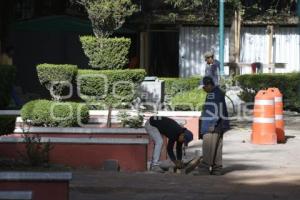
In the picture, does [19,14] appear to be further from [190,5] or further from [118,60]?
[118,60]

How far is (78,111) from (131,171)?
9.61ft

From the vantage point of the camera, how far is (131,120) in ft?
51.5

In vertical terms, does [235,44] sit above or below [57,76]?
above

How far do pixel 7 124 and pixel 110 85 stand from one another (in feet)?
9.35

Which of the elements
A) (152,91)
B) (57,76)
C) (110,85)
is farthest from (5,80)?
(152,91)

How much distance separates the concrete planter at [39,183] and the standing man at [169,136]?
16.7 ft

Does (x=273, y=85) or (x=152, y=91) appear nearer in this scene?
(x=152, y=91)

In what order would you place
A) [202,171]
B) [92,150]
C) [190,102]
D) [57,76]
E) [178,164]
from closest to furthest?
[202,171], [178,164], [92,150], [57,76], [190,102]

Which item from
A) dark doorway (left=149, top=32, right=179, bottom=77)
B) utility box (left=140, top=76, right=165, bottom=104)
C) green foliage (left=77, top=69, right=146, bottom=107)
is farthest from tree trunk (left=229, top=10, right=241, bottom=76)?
green foliage (left=77, top=69, right=146, bottom=107)

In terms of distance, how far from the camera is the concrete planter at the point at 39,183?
25.2 feet

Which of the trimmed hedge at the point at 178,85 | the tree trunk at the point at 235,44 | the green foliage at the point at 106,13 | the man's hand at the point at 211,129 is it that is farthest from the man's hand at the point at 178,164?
the tree trunk at the point at 235,44

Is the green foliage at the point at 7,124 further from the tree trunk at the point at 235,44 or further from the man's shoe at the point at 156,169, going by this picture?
the tree trunk at the point at 235,44

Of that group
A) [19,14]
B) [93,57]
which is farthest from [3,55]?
[19,14]

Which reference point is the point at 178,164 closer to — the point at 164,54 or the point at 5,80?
the point at 5,80
